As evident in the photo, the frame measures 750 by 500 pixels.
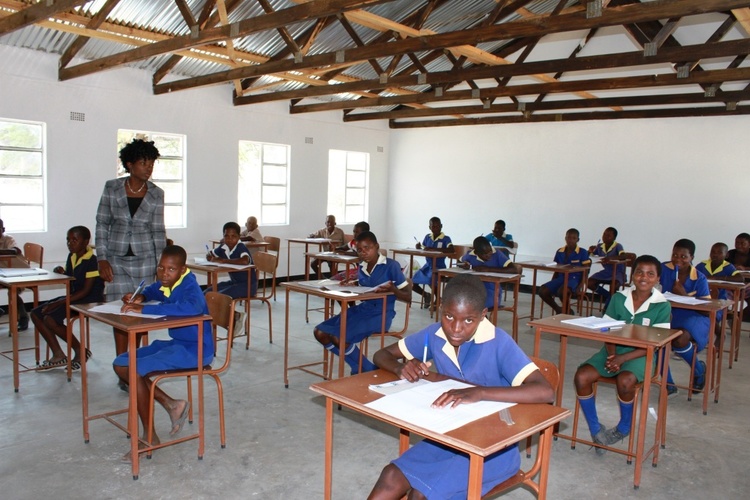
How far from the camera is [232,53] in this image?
6.97 m

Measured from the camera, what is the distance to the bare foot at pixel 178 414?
3.65 metres

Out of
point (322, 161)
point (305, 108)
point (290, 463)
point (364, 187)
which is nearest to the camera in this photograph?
point (290, 463)

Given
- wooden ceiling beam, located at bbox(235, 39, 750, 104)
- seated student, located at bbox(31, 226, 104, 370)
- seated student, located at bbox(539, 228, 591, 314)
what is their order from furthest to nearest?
seated student, located at bbox(539, 228, 591, 314) < wooden ceiling beam, located at bbox(235, 39, 750, 104) < seated student, located at bbox(31, 226, 104, 370)

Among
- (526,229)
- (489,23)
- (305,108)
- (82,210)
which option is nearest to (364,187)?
(305,108)

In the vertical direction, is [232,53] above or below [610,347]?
above

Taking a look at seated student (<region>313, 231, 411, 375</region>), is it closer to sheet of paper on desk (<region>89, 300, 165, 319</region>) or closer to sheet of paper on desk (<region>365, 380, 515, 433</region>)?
sheet of paper on desk (<region>89, 300, 165, 319</region>)

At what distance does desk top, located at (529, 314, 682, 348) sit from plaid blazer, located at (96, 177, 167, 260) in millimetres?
2511

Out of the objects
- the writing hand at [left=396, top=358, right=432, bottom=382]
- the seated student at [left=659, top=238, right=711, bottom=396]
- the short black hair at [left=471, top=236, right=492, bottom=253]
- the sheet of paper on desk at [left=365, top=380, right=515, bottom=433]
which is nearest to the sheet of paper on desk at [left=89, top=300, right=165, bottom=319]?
the writing hand at [left=396, top=358, right=432, bottom=382]

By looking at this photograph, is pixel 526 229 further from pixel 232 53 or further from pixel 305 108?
pixel 232 53

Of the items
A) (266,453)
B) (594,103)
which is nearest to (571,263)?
(594,103)

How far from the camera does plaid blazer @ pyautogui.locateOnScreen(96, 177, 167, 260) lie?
13.5ft

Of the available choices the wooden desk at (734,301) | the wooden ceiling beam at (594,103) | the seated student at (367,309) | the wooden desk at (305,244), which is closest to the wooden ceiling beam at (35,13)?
the seated student at (367,309)

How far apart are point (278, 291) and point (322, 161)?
2.75 meters

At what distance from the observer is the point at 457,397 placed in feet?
6.56
